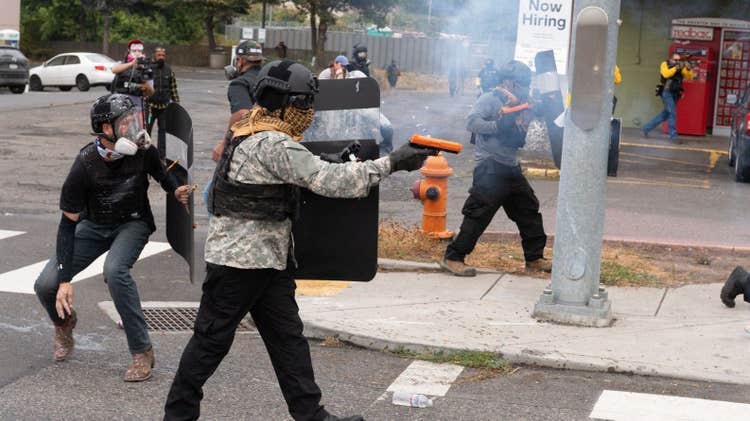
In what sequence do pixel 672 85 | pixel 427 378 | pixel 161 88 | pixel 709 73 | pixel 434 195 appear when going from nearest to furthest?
1. pixel 427 378
2. pixel 434 195
3. pixel 161 88
4. pixel 672 85
5. pixel 709 73

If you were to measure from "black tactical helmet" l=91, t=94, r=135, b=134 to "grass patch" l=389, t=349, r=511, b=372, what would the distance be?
2251 mm

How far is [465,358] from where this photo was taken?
6.66 metres

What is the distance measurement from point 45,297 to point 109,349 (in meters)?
0.66

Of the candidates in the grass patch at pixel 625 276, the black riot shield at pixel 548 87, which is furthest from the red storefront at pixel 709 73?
the grass patch at pixel 625 276

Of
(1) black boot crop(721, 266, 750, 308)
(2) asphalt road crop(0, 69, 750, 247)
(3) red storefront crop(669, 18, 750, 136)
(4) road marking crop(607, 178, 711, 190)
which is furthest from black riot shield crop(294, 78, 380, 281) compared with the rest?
(3) red storefront crop(669, 18, 750, 136)

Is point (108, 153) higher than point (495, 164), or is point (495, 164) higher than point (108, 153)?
point (108, 153)

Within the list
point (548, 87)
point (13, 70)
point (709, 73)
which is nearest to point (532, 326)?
point (548, 87)

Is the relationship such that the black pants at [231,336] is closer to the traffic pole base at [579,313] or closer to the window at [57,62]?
the traffic pole base at [579,313]

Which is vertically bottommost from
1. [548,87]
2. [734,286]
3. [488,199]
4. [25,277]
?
[25,277]

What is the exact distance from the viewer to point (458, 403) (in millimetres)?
5902

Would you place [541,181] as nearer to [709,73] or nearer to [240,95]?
[240,95]

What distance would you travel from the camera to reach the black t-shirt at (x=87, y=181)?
6.12 meters

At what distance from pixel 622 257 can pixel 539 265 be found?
1.13m

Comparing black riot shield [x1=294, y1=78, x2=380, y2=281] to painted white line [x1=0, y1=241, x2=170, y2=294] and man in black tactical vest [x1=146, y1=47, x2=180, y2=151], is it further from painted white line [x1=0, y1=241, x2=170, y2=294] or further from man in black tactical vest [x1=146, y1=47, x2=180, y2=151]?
man in black tactical vest [x1=146, y1=47, x2=180, y2=151]
